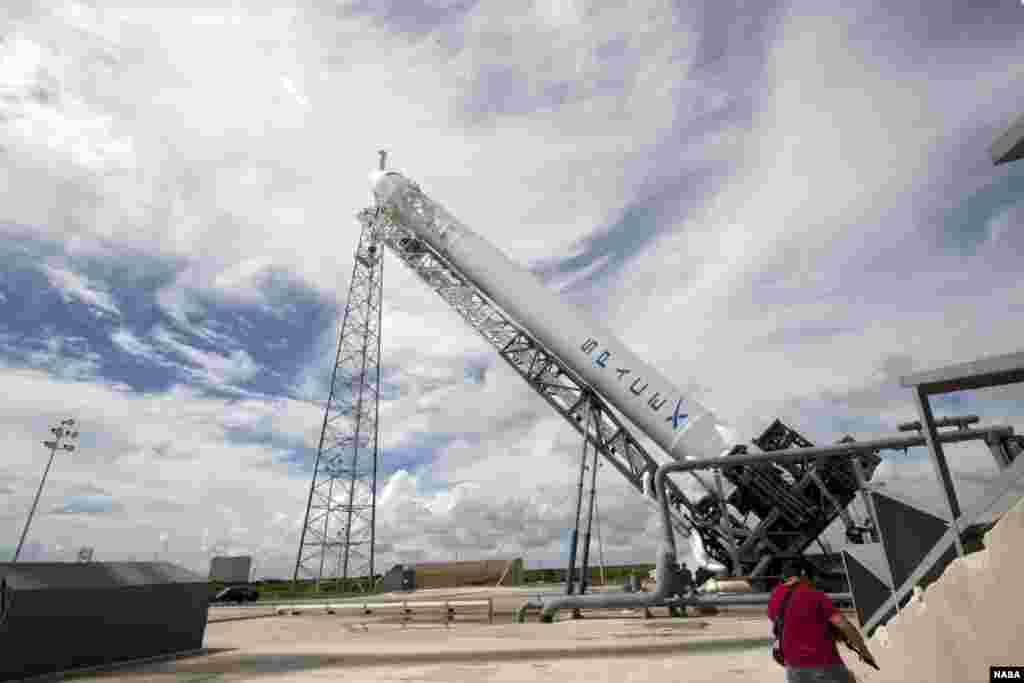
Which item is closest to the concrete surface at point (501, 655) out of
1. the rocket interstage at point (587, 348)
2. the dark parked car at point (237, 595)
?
→ the rocket interstage at point (587, 348)

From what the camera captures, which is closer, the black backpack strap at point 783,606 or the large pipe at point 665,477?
the black backpack strap at point 783,606

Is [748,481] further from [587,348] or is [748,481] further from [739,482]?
[587,348]

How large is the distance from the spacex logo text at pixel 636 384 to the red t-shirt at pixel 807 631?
1201cm

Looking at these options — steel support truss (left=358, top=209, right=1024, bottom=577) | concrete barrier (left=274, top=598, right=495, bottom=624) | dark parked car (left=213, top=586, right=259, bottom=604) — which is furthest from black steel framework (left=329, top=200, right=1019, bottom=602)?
dark parked car (left=213, top=586, right=259, bottom=604)

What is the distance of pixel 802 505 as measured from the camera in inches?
561

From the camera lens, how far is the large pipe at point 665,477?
10.5 meters

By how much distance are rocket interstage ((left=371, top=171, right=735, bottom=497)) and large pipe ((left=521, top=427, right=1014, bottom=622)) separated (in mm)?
Answer: 2737

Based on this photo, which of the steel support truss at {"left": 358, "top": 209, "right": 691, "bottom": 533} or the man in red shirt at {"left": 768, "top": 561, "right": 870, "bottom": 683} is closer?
the man in red shirt at {"left": 768, "top": 561, "right": 870, "bottom": 683}

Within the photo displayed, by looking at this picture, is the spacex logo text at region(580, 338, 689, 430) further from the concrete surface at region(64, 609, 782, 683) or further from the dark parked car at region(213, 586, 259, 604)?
the dark parked car at region(213, 586, 259, 604)

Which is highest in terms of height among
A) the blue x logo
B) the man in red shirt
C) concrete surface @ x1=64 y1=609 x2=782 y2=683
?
the blue x logo

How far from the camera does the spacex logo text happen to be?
1559 centimetres

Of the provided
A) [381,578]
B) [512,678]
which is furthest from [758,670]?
[381,578]

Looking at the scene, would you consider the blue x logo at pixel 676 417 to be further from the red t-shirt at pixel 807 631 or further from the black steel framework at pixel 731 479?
the red t-shirt at pixel 807 631

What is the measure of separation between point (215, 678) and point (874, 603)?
8.45 m
